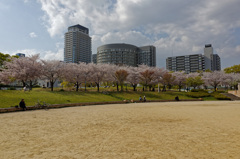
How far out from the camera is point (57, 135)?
8.40 metres

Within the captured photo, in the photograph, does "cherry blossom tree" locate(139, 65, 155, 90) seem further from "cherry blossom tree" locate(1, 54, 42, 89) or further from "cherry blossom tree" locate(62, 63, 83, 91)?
"cherry blossom tree" locate(1, 54, 42, 89)

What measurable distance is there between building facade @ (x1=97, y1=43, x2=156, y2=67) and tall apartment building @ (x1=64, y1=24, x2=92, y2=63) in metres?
37.8

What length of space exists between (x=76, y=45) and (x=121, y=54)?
60.1 metres

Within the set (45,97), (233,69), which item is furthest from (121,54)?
(45,97)

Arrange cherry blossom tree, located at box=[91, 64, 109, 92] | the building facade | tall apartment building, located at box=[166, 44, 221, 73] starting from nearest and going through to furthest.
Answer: cherry blossom tree, located at box=[91, 64, 109, 92] < the building facade < tall apartment building, located at box=[166, 44, 221, 73]

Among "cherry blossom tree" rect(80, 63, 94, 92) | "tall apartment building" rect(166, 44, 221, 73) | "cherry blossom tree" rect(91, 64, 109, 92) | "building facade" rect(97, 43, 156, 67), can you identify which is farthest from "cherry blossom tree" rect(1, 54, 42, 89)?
"tall apartment building" rect(166, 44, 221, 73)

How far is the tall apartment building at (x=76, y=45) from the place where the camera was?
547 ft

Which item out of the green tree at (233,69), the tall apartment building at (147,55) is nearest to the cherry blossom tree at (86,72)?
the green tree at (233,69)

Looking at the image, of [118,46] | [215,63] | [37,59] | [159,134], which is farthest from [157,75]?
[215,63]

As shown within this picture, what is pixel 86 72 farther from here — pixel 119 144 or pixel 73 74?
pixel 119 144

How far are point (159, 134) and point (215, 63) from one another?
192043 millimetres

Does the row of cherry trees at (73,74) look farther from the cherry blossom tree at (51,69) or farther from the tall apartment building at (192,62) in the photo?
the tall apartment building at (192,62)

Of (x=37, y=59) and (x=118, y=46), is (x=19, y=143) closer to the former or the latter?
(x=37, y=59)

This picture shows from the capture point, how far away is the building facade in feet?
444
